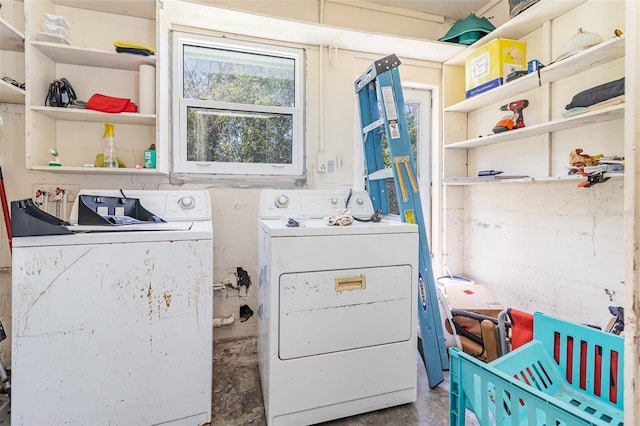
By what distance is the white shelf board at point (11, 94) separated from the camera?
1.65 m

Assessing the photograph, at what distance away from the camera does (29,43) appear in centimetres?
169

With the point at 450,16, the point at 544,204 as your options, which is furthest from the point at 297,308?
the point at 450,16

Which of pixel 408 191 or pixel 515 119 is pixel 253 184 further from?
pixel 515 119

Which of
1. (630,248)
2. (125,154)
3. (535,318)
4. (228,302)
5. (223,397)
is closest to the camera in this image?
(630,248)

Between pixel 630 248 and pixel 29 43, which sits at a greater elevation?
pixel 29 43

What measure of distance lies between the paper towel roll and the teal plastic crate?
2.09 meters

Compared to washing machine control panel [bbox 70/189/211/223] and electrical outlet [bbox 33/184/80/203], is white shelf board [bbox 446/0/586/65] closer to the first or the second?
washing machine control panel [bbox 70/189/211/223]

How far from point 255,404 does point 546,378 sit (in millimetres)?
1373

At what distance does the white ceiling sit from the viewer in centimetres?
255

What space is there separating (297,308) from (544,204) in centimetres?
193

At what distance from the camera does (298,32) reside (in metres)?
2.23

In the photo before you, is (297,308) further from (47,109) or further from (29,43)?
(29,43)

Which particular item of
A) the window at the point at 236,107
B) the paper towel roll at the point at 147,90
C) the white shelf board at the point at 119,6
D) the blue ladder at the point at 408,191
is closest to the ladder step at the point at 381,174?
the blue ladder at the point at 408,191

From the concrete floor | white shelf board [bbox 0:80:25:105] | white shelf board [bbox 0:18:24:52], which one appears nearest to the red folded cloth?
white shelf board [bbox 0:80:25:105]
